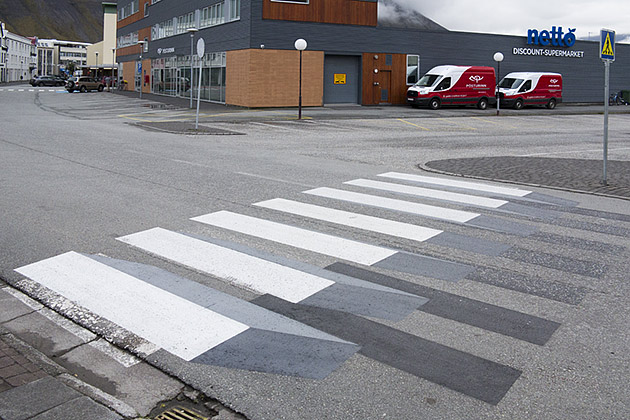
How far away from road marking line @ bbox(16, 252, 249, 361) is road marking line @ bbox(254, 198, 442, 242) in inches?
115

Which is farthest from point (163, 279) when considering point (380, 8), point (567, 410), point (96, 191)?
point (380, 8)

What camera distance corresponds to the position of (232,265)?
603 cm

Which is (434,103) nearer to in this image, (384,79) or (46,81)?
(384,79)

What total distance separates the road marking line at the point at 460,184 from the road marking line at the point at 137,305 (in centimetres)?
662

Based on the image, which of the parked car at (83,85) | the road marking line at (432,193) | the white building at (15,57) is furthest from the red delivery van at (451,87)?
the white building at (15,57)

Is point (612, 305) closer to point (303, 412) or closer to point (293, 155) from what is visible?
point (303, 412)

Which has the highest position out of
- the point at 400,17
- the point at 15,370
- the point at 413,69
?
the point at 400,17

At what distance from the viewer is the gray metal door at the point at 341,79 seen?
4059cm

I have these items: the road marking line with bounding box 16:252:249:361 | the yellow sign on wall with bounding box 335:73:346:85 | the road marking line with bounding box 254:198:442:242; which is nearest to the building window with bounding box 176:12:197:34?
the yellow sign on wall with bounding box 335:73:346:85

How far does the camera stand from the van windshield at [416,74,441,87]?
1578 inches

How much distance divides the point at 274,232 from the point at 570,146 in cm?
1502

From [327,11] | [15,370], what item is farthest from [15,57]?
[15,370]

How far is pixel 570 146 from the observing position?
19.7m

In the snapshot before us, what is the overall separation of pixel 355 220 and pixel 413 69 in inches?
1471
